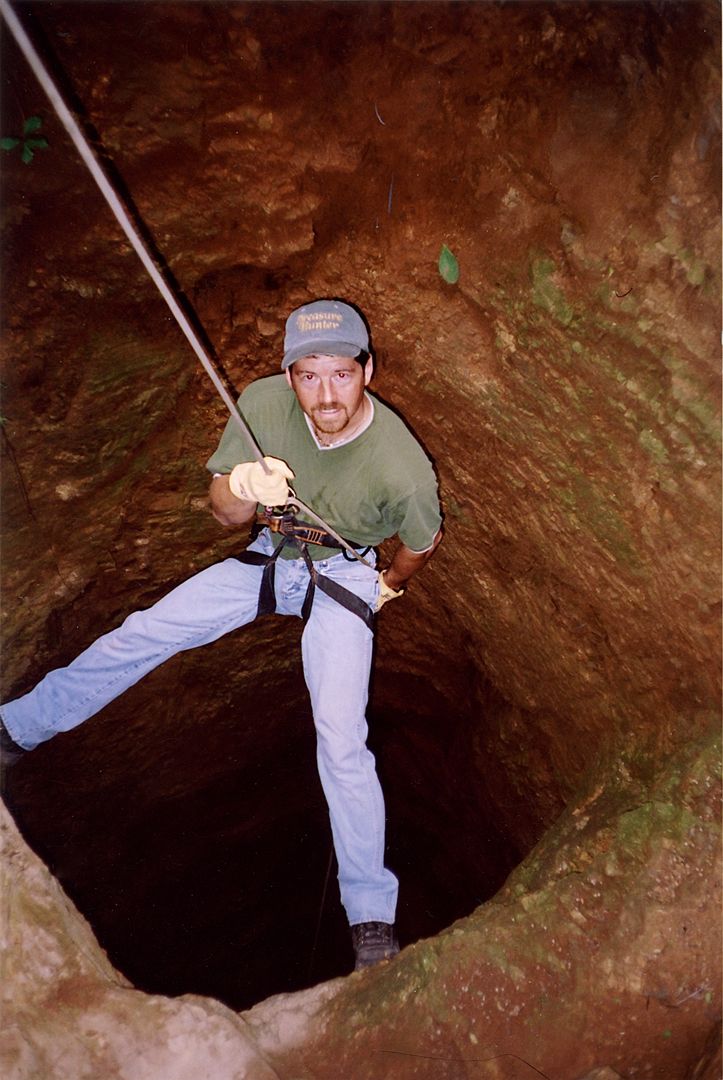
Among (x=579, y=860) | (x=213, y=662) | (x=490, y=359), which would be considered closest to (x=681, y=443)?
(x=490, y=359)

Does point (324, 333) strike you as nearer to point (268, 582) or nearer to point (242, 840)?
point (268, 582)

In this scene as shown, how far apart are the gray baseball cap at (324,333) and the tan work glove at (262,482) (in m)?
0.36

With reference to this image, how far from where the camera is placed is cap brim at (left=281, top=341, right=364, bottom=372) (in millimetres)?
2520

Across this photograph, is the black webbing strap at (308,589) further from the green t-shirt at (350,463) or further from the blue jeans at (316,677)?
the green t-shirt at (350,463)

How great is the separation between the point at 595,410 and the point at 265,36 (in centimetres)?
184

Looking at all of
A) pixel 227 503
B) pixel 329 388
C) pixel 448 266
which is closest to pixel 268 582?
pixel 227 503

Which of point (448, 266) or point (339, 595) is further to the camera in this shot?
point (448, 266)

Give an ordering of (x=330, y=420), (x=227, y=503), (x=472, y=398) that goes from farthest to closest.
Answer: (x=472, y=398), (x=227, y=503), (x=330, y=420)

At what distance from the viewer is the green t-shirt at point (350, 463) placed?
A: 2779 millimetres

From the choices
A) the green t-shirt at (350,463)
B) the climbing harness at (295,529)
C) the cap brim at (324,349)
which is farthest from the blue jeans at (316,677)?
the cap brim at (324,349)

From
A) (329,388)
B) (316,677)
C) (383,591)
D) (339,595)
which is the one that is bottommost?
(316,677)

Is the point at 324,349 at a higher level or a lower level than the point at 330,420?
higher

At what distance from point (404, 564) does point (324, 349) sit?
3.17 ft

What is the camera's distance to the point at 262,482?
8.54ft
